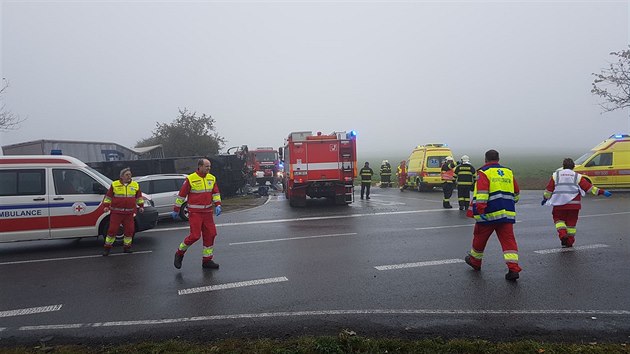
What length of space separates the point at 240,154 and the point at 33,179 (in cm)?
1438

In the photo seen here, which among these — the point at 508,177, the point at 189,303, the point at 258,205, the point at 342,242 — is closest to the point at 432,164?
the point at 258,205

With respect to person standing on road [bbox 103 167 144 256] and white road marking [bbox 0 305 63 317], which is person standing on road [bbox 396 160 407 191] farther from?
white road marking [bbox 0 305 63 317]

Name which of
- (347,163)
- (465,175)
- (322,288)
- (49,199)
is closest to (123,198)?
(49,199)

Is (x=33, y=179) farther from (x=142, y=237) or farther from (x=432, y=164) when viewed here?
(x=432, y=164)

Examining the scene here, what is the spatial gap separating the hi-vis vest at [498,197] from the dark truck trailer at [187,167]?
15859mm

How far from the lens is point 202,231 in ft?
24.2

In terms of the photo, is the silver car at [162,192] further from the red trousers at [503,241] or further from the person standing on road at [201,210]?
the red trousers at [503,241]

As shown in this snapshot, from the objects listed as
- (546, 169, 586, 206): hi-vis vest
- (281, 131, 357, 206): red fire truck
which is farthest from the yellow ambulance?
(546, 169, 586, 206): hi-vis vest

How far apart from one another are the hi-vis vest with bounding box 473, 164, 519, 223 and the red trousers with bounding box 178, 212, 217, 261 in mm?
4137

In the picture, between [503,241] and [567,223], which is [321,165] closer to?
[567,223]

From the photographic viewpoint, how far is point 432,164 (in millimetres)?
22766

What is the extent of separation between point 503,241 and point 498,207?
19.9 inches

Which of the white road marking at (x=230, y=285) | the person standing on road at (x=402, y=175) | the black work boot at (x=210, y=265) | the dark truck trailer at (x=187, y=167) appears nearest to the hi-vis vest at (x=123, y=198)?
the black work boot at (x=210, y=265)

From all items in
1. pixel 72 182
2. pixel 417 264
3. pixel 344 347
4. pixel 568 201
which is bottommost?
pixel 417 264
